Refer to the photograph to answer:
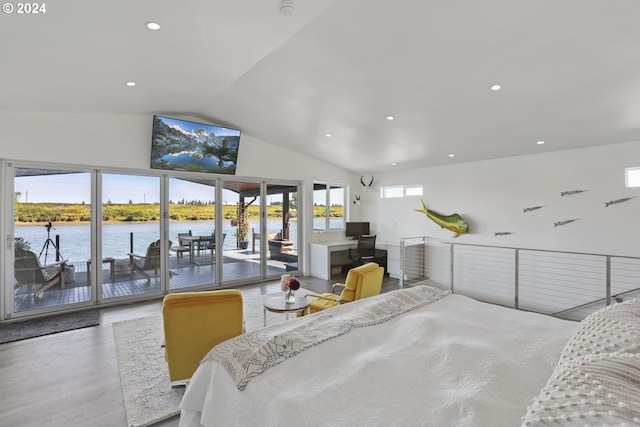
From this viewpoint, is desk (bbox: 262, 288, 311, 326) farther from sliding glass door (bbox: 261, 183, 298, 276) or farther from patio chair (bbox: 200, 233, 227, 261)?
sliding glass door (bbox: 261, 183, 298, 276)

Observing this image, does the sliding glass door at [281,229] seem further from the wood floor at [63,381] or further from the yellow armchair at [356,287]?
the wood floor at [63,381]

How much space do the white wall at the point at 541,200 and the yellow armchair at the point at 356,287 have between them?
323cm

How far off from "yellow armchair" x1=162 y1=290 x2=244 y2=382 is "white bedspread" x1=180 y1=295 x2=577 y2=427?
724 mm

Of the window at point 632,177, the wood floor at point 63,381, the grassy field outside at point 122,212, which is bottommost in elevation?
the wood floor at point 63,381

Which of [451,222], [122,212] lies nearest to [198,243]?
[122,212]

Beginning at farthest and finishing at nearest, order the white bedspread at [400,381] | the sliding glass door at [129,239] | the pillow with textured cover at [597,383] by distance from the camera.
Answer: the sliding glass door at [129,239] < the white bedspread at [400,381] < the pillow with textured cover at [597,383]

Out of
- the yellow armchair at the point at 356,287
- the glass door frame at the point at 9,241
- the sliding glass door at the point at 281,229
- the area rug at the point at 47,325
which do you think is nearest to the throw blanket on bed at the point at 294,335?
Result: the yellow armchair at the point at 356,287

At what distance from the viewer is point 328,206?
25.1 feet

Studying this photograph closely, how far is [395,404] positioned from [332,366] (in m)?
0.40

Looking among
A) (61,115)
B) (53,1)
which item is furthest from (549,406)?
(61,115)

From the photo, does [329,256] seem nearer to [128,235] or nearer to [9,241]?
[128,235]

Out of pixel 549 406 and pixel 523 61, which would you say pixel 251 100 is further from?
pixel 549 406

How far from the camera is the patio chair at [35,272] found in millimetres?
4285

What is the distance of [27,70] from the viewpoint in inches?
114
